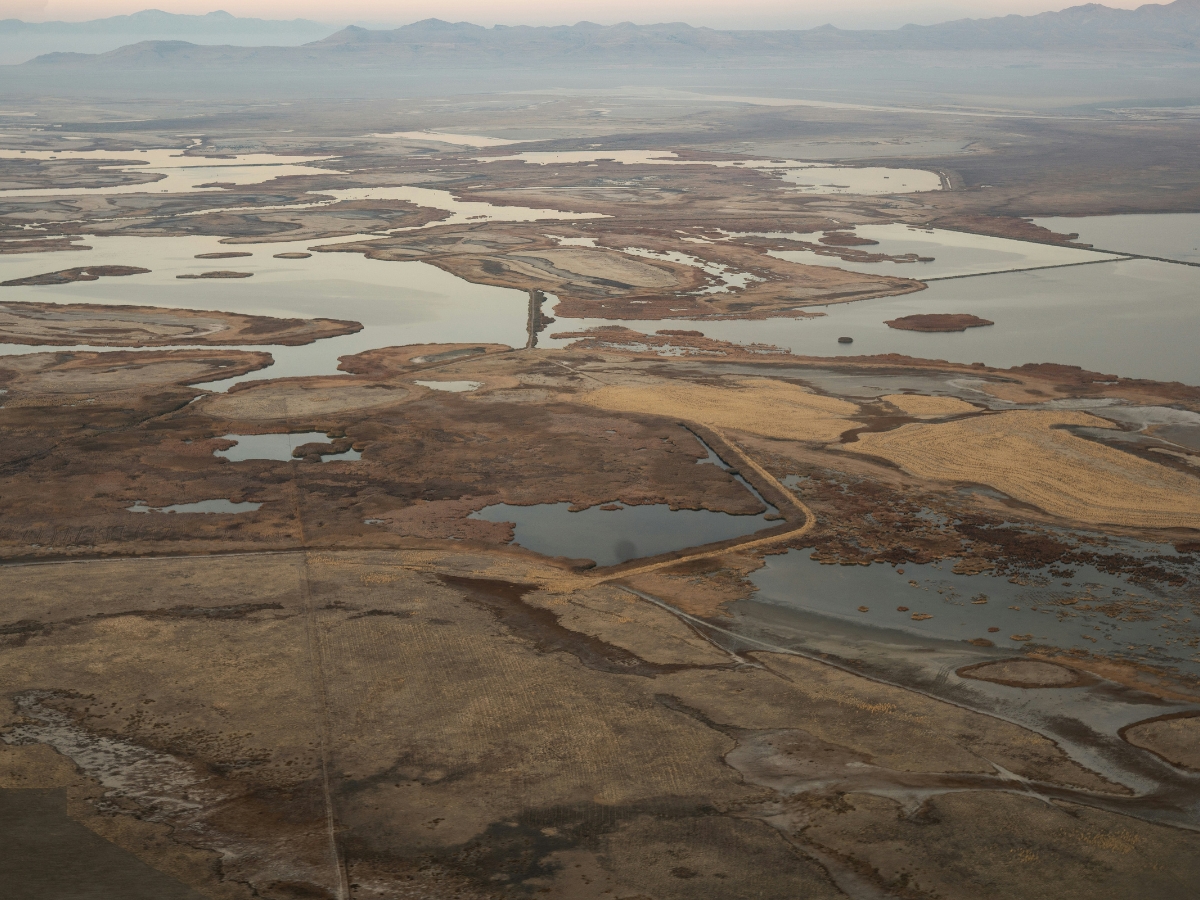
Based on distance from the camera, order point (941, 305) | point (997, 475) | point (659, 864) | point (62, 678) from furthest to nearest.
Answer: point (941, 305) < point (997, 475) < point (62, 678) < point (659, 864)

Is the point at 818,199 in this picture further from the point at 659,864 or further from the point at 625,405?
the point at 659,864

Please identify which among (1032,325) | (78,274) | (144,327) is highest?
(78,274)

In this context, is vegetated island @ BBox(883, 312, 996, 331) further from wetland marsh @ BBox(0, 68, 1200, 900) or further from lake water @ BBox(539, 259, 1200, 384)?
wetland marsh @ BBox(0, 68, 1200, 900)

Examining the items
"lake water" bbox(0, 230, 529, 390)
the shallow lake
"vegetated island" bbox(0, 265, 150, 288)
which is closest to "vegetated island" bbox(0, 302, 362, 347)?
"lake water" bbox(0, 230, 529, 390)

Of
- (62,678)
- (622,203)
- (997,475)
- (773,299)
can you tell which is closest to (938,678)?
(997,475)

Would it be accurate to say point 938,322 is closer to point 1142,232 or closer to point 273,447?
point 273,447

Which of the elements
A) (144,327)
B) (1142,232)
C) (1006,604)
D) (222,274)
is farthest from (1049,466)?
(1142,232)
